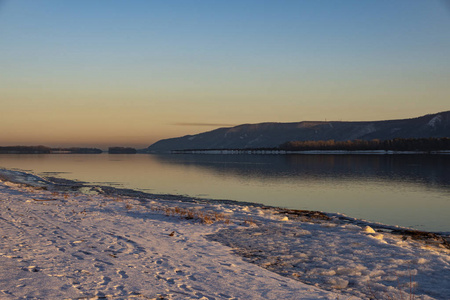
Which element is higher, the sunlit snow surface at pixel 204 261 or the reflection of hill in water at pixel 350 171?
the sunlit snow surface at pixel 204 261

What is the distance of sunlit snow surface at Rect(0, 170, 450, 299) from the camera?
313 inches

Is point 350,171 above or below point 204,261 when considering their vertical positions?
below

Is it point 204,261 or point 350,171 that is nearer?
point 204,261

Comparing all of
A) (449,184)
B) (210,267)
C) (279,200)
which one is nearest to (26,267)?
(210,267)

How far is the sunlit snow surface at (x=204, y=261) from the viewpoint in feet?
26.1

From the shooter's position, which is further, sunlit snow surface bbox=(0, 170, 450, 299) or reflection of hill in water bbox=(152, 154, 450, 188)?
reflection of hill in water bbox=(152, 154, 450, 188)

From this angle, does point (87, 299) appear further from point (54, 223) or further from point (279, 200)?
point (279, 200)

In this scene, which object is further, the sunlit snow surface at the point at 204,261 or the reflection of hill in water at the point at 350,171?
the reflection of hill in water at the point at 350,171

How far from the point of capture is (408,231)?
1798cm

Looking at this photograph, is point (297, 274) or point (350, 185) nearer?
point (297, 274)

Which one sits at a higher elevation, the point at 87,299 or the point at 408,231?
the point at 87,299

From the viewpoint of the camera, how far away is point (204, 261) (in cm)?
1046

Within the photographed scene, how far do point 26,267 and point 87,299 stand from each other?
282 centimetres

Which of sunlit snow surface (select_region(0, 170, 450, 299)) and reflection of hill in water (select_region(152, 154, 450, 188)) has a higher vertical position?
sunlit snow surface (select_region(0, 170, 450, 299))
